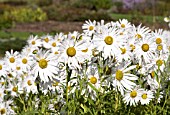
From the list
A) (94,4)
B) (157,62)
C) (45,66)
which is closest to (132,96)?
(157,62)

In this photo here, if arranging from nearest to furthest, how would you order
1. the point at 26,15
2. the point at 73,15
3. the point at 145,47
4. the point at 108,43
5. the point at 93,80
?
the point at 108,43, the point at 145,47, the point at 93,80, the point at 26,15, the point at 73,15

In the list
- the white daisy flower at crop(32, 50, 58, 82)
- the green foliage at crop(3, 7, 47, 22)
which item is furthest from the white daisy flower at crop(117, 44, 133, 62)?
the green foliage at crop(3, 7, 47, 22)

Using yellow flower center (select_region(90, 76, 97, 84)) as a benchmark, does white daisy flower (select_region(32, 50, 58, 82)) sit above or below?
above

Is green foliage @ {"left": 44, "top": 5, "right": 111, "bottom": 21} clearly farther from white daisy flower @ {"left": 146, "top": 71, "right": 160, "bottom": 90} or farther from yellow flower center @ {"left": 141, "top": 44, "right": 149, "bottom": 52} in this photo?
yellow flower center @ {"left": 141, "top": 44, "right": 149, "bottom": 52}

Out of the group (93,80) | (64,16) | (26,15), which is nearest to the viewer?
(93,80)

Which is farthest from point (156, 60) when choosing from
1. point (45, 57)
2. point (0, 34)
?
point (0, 34)

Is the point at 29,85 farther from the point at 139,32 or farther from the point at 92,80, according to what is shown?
the point at 139,32
